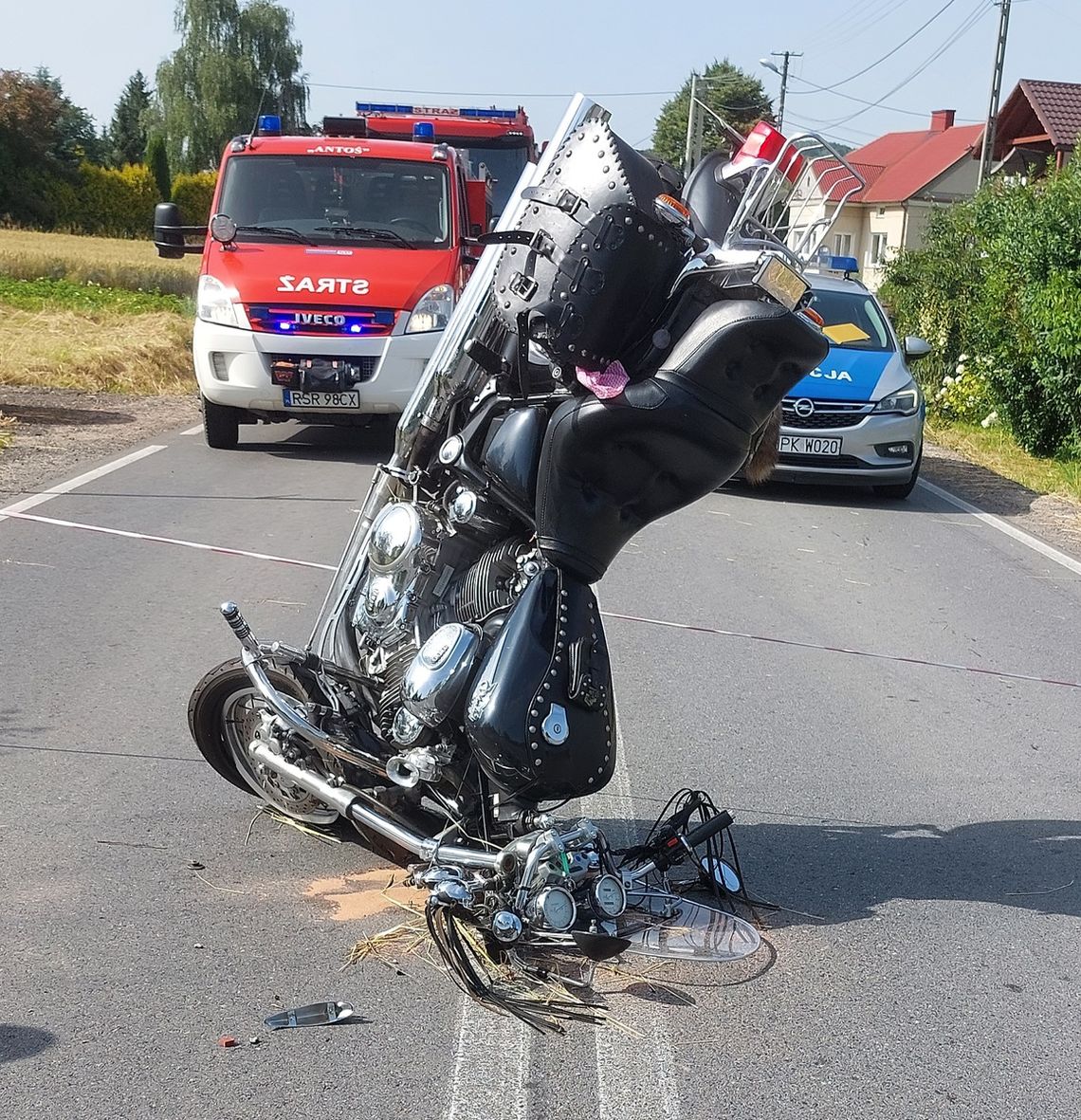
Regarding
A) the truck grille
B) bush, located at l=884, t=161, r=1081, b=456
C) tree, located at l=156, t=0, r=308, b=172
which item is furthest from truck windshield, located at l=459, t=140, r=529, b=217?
tree, located at l=156, t=0, r=308, b=172

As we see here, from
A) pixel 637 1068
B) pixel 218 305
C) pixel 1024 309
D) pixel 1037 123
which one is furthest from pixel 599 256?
pixel 1037 123

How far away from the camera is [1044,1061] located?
3.30 meters

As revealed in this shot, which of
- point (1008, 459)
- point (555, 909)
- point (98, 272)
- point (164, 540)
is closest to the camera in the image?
point (555, 909)

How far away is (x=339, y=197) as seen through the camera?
12594 mm

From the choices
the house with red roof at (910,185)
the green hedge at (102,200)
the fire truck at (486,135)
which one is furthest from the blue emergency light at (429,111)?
the green hedge at (102,200)

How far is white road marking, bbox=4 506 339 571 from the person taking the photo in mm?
8172

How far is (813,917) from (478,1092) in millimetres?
1279

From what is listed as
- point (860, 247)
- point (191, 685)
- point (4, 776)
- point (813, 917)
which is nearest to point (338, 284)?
point (191, 685)

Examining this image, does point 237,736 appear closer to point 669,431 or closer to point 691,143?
point 669,431

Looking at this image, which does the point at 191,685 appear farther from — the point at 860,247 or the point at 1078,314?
the point at 860,247

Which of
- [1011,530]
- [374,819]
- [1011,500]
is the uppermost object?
[374,819]

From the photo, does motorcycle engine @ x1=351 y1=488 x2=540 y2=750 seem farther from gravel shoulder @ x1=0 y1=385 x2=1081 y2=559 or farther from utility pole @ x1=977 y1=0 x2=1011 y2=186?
utility pole @ x1=977 y1=0 x2=1011 y2=186

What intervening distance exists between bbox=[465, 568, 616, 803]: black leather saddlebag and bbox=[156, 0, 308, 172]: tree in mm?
73467

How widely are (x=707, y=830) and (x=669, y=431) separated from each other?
1188 mm
